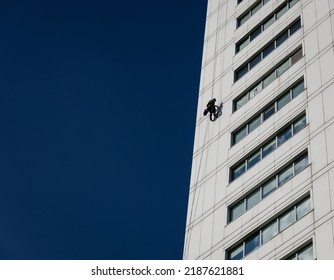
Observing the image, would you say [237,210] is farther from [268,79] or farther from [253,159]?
[268,79]

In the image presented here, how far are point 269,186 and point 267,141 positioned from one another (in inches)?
127

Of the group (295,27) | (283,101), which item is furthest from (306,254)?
(295,27)

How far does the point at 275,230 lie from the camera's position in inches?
1727

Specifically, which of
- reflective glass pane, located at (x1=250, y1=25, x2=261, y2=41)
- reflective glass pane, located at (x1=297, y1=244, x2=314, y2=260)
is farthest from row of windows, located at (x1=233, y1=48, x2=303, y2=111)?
reflective glass pane, located at (x1=297, y1=244, x2=314, y2=260)

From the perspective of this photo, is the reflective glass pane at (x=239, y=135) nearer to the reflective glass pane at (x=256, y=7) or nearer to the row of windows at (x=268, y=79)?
the row of windows at (x=268, y=79)

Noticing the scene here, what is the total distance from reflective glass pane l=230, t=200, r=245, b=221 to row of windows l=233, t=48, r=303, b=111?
772 cm

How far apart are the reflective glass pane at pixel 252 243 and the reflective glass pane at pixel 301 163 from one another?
375cm

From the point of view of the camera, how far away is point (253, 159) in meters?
49.1

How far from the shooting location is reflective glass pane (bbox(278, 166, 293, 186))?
149ft

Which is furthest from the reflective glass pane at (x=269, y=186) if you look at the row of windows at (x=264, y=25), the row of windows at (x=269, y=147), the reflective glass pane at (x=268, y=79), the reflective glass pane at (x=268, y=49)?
the row of windows at (x=264, y=25)

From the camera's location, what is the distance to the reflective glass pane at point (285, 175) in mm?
45500

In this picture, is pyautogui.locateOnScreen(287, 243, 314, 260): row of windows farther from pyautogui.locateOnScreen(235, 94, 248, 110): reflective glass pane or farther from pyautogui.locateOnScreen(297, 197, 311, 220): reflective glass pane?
pyautogui.locateOnScreen(235, 94, 248, 110): reflective glass pane
